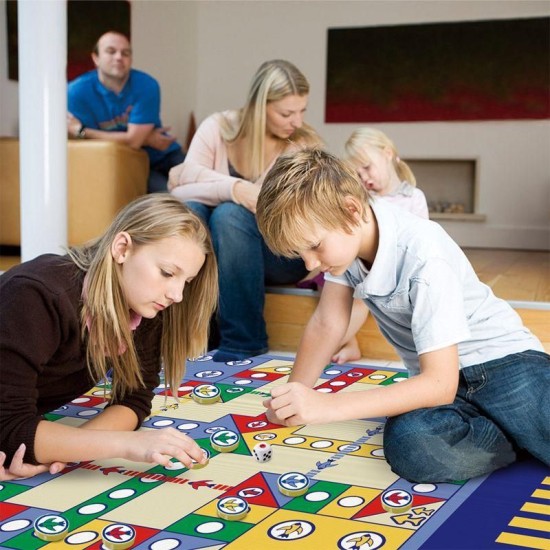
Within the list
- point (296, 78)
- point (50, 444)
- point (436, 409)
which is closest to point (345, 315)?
point (436, 409)

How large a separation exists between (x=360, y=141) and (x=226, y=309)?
73 cm

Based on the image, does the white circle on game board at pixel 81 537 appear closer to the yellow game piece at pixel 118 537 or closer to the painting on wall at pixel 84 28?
the yellow game piece at pixel 118 537

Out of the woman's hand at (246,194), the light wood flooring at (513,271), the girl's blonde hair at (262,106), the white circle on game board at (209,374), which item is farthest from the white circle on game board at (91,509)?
the light wood flooring at (513,271)

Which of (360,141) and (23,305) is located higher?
(360,141)

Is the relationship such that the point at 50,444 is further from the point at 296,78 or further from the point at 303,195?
the point at 296,78

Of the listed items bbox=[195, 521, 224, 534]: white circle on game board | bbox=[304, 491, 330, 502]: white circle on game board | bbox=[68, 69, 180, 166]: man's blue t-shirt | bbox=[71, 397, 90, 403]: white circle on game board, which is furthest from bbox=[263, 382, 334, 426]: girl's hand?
bbox=[68, 69, 180, 166]: man's blue t-shirt

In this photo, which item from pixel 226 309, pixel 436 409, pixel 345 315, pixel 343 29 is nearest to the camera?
pixel 436 409

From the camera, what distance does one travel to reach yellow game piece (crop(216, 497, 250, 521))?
3.99ft

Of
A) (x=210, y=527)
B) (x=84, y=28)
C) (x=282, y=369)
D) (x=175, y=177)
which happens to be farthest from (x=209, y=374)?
(x=84, y=28)

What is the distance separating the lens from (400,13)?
5668mm

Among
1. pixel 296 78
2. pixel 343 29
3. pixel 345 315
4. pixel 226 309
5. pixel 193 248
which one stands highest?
pixel 343 29

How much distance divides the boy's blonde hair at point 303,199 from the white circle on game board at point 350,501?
0.42m

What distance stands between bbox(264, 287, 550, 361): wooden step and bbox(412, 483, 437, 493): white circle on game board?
3.89 feet

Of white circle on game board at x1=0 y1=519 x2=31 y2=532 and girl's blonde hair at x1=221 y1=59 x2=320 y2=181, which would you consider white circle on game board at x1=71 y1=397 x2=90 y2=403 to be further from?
girl's blonde hair at x1=221 y1=59 x2=320 y2=181
